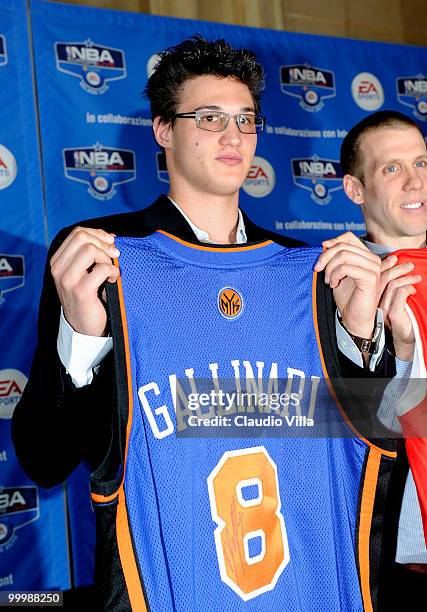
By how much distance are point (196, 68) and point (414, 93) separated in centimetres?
239

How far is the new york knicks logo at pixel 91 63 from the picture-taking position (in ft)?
9.85

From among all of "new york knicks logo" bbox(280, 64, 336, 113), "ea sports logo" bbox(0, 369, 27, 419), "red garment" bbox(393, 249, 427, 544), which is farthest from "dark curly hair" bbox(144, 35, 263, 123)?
"new york knicks logo" bbox(280, 64, 336, 113)

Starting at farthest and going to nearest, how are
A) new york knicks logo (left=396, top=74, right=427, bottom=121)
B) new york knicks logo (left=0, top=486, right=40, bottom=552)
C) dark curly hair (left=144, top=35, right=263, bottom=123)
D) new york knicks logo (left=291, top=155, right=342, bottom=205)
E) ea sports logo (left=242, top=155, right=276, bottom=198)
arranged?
new york knicks logo (left=396, top=74, right=427, bottom=121) → new york knicks logo (left=291, top=155, right=342, bottom=205) → ea sports logo (left=242, top=155, right=276, bottom=198) → new york knicks logo (left=0, top=486, right=40, bottom=552) → dark curly hair (left=144, top=35, right=263, bottom=123)

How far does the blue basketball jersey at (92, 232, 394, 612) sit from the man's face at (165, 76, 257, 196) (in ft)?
0.89

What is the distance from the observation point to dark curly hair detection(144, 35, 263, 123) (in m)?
1.73

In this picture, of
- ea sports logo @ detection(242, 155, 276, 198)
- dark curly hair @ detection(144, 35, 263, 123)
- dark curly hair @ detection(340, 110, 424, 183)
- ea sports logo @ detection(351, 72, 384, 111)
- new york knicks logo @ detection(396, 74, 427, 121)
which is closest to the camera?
dark curly hair @ detection(144, 35, 263, 123)

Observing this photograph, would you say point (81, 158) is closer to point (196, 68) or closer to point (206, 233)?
point (196, 68)

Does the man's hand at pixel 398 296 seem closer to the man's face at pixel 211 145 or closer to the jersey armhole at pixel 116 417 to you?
the man's face at pixel 211 145

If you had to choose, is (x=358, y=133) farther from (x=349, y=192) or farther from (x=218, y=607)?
(x=218, y=607)

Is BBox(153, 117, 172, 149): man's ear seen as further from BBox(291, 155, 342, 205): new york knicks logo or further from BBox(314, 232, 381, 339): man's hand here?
BBox(291, 155, 342, 205): new york knicks logo

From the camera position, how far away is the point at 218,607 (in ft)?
4.03

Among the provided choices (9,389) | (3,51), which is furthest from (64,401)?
(3,51)

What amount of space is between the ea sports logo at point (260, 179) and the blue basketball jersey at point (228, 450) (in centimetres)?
198

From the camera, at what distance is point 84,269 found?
49.1 inches
